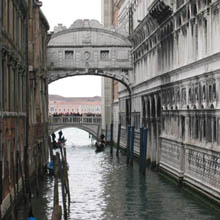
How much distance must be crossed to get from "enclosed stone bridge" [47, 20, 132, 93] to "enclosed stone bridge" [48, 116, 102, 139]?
1449 centimetres

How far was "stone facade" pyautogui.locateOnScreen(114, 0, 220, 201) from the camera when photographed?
1520 centimetres

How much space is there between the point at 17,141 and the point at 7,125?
7.43 ft

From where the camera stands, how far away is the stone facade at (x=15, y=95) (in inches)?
521

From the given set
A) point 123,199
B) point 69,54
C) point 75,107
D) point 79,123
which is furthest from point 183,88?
point 75,107

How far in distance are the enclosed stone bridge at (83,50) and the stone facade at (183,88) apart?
3532 millimetres

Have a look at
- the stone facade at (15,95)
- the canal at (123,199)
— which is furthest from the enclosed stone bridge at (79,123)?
the stone facade at (15,95)

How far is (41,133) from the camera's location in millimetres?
23781

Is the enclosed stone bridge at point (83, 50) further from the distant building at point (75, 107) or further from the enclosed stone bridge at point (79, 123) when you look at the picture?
the distant building at point (75, 107)

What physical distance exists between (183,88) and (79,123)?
28.8m

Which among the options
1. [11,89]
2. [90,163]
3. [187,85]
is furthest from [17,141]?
[90,163]

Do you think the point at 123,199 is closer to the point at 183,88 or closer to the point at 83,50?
the point at 183,88

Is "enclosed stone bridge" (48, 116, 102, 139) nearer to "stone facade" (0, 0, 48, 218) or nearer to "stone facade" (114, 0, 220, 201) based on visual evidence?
"stone facade" (114, 0, 220, 201)

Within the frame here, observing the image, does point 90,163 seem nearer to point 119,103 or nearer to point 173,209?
point 119,103

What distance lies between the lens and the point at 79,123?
47.3 meters
